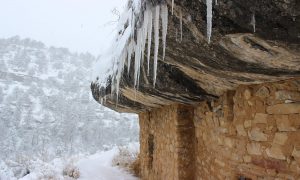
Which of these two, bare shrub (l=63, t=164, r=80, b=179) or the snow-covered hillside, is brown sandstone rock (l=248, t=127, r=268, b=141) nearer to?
bare shrub (l=63, t=164, r=80, b=179)

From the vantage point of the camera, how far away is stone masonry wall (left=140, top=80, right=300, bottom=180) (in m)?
3.10

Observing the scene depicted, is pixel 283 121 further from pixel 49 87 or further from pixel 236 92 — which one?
pixel 49 87

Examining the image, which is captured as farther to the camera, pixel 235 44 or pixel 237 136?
pixel 237 136

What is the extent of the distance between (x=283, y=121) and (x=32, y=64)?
56763mm

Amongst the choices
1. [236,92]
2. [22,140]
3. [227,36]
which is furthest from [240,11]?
[22,140]

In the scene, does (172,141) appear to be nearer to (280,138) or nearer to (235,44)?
(280,138)

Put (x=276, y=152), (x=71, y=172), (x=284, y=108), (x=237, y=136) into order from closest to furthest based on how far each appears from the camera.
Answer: (x=284, y=108)
(x=276, y=152)
(x=237, y=136)
(x=71, y=172)

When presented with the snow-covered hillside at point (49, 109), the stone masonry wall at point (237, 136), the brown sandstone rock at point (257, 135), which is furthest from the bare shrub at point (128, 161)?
the snow-covered hillside at point (49, 109)

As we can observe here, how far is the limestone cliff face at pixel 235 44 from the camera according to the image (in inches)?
80.6

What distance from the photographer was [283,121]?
123 inches

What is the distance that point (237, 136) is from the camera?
12.7ft

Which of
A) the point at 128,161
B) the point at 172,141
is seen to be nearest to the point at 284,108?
the point at 172,141

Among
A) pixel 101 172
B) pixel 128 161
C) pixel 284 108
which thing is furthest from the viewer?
pixel 128 161

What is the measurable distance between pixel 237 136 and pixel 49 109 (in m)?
40.4
